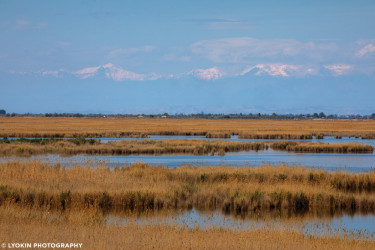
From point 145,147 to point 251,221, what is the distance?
87.9 ft

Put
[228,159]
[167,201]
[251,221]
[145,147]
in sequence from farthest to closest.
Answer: [145,147] < [228,159] < [167,201] < [251,221]

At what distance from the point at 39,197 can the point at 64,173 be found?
410 cm

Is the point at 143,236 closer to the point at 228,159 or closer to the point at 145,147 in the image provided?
the point at 228,159

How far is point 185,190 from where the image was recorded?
20328 mm

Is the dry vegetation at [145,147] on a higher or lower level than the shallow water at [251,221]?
higher

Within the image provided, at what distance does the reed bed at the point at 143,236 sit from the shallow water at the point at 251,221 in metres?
1.70

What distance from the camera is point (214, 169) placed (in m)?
24.8

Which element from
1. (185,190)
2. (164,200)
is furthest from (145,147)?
(164,200)

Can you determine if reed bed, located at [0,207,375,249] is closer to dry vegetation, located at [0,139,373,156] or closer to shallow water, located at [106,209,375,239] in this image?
shallow water, located at [106,209,375,239]

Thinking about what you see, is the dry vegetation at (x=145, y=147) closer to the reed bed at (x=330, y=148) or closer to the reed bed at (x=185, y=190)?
the reed bed at (x=330, y=148)

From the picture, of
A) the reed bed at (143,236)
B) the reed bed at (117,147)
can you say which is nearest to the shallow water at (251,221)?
the reed bed at (143,236)

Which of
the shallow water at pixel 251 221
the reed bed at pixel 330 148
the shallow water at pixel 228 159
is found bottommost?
the shallow water at pixel 251 221

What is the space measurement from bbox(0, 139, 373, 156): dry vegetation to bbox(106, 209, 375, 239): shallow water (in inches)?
899

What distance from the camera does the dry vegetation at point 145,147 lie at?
4003 cm
